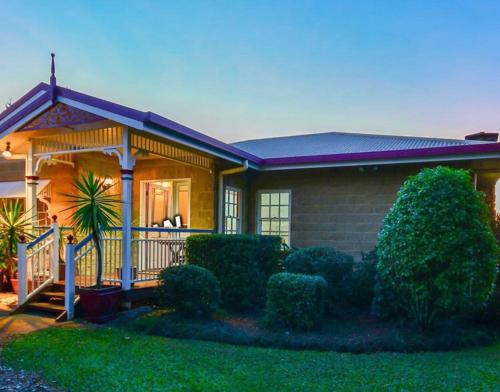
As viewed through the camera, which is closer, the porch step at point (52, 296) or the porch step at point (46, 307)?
the porch step at point (46, 307)

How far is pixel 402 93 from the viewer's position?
13.8 m

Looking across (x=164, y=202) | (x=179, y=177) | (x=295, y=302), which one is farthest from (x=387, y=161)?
(x=164, y=202)

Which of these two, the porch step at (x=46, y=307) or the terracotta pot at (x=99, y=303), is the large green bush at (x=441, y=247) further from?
the porch step at (x=46, y=307)

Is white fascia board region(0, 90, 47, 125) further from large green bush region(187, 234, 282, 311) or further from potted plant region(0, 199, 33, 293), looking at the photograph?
large green bush region(187, 234, 282, 311)

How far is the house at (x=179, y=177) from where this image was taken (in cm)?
692

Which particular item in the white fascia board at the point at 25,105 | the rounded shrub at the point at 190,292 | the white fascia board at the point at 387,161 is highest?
the white fascia board at the point at 25,105

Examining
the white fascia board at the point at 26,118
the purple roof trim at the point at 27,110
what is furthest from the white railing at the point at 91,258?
the purple roof trim at the point at 27,110

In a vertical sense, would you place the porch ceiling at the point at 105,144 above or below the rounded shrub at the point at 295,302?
above

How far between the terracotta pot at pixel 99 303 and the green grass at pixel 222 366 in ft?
2.32

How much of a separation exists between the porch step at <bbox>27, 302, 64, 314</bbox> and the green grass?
43.2 inches

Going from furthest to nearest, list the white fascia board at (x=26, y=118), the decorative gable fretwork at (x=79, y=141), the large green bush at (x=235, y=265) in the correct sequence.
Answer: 1. the large green bush at (x=235, y=265)
2. the white fascia board at (x=26, y=118)
3. the decorative gable fretwork at (x=79, y=141)

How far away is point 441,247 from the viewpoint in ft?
17.0

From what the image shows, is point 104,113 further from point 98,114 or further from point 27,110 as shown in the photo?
point 27,110

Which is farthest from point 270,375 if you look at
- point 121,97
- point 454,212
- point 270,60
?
point 121,97
